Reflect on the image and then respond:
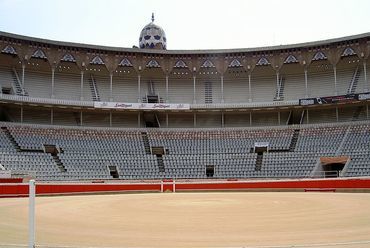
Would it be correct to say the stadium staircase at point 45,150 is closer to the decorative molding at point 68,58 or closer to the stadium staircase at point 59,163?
the stadium staircase at point 59,163

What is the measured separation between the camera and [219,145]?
49.5 meters

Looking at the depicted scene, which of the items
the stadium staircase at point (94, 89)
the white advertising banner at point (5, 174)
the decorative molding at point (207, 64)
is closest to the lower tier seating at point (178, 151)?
the white advertising banner at point (5, 174)

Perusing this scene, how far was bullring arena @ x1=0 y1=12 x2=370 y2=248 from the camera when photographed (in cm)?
3988

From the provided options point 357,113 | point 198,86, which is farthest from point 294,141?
point 198,86

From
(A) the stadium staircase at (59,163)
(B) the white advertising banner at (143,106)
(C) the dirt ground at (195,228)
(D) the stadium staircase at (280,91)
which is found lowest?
(C) the dirt ground at (195,228)

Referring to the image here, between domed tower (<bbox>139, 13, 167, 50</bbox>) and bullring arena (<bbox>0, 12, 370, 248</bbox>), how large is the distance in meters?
9.77

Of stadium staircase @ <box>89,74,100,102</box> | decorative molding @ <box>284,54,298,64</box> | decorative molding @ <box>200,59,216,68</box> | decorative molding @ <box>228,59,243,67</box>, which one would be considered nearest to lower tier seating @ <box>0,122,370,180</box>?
stadium staircase @ <box>89,74,100,102</box>

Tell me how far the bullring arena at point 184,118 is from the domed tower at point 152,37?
977 centimetres

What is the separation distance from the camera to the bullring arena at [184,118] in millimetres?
39875

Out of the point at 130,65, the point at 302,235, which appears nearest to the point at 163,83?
the point at 130,65

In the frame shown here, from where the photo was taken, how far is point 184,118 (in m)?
55.6

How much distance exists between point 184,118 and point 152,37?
1608cm

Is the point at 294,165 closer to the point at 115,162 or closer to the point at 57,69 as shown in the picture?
the point at 115,162

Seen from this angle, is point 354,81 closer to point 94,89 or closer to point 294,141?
point 294,141
